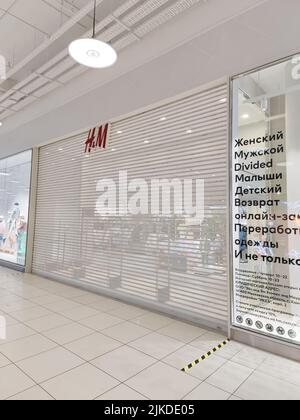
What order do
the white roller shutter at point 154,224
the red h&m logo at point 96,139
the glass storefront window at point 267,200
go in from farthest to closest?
the red h&m logo at point 96,139 → the white roller shutter at point 154,224 → the glass storefront window at point 267,200

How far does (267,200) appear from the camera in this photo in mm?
2982

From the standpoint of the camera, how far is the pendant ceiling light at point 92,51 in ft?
9.14

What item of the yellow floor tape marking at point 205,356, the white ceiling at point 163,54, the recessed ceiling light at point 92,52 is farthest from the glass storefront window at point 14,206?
the yellow floor tape marking at point 205,356

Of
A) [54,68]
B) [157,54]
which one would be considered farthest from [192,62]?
[54,68]

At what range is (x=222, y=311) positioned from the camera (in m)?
3.29

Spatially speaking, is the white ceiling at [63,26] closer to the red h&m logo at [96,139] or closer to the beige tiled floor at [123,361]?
the red h&m logo at [96,139]

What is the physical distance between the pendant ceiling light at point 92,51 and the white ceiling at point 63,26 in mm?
920

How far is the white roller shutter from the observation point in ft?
11.5

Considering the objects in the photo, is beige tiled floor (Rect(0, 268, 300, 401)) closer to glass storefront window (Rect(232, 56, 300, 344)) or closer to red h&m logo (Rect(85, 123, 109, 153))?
glass storefront window (Rect(232, 56, 300, 344))

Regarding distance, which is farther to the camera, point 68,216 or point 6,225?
point 6,225

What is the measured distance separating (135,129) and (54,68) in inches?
79.8

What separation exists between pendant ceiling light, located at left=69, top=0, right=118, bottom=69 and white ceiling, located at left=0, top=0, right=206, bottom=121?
920 mm

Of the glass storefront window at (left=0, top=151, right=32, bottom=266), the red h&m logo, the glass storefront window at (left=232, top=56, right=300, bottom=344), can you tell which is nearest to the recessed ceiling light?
the glass storefront window at (left=232, top=56, right=300, bottom=344)
